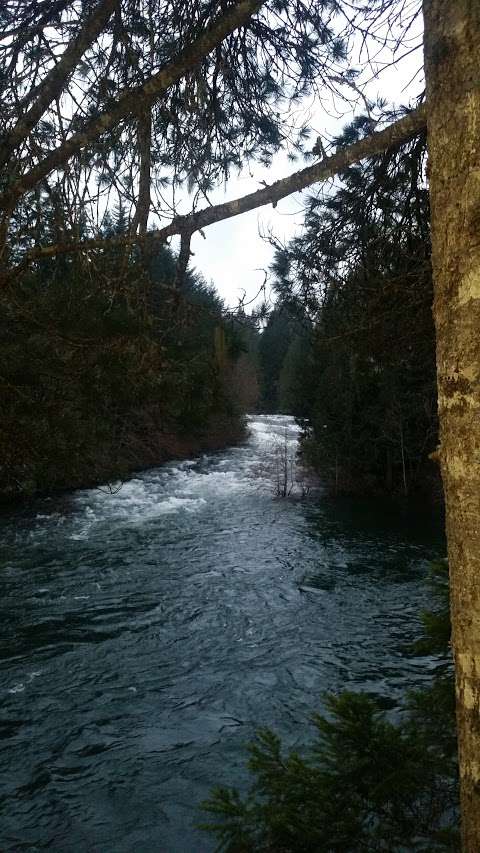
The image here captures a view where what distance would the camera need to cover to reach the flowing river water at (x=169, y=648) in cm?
495

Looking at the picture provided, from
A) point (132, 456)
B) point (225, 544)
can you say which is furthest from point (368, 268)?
point (132, 456)

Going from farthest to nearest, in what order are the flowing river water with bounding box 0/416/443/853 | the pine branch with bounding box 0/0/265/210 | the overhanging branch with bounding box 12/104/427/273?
1. the flowing river water with bounding box 0/416/443/853
2. the pine branch with bounding box 0/0/265/210
3. the overhanging branch with bounding box 12/104/427/273

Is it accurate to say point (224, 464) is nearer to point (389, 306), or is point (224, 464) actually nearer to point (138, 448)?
point (138, 448)

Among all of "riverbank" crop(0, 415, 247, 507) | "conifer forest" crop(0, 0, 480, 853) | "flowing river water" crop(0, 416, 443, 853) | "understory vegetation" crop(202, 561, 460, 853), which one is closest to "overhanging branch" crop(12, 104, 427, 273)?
"conifer forest" crop(0, 0, 480, 853)

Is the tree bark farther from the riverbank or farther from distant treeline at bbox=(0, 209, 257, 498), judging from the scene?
the riverbank

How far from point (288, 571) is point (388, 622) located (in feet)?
8.31

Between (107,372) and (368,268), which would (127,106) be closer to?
(368,268)

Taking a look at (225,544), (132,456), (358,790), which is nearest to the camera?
(358,790)

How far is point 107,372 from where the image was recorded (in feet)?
30.2

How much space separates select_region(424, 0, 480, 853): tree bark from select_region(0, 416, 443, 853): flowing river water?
12.6 feet

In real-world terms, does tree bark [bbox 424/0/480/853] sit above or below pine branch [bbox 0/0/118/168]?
below

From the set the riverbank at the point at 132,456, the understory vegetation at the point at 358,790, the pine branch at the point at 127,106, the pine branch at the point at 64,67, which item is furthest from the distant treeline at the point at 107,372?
the understory vegetation at the point at 358,790

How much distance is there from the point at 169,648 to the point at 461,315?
271 inches

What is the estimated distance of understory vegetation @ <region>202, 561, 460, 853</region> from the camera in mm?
2980
